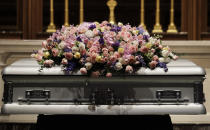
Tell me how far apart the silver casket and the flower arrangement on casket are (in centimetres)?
6

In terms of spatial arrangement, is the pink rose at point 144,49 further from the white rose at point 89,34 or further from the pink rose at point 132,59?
the white rose at point 89,34

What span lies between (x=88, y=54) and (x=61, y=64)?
22cm

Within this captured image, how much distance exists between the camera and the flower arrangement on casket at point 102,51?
2.55 meters

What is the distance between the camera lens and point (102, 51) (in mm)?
2584

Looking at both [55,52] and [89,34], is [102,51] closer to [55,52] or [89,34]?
[89,34]

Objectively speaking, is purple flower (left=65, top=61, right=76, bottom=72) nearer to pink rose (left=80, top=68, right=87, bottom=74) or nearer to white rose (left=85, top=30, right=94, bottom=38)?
pink rose (left=80, top=68, right=87, bottom=74)

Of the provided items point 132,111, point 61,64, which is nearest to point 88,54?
point 61,64

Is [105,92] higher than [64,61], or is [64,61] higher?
[64,61]

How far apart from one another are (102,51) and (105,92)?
0.78ft

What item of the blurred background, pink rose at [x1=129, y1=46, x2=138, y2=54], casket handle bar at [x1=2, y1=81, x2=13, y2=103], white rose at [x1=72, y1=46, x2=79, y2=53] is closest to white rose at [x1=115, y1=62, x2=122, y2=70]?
pink rose at [x1=129, y1=46, x2=138, y2=54]

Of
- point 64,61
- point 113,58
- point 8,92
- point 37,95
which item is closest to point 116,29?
point 113,58

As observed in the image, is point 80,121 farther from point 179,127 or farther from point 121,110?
point 179,127

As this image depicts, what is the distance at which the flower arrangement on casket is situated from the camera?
2547 mm

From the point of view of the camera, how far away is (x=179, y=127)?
13.4 ft
